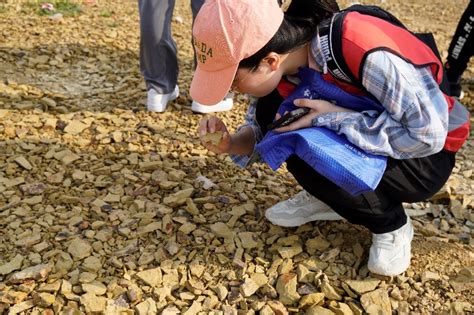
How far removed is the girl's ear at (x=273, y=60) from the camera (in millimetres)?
1796

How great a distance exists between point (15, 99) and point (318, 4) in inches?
92.7

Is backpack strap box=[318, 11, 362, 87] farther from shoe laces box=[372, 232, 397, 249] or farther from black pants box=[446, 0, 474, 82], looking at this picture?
black pants box=[446, 0, 474, 82]

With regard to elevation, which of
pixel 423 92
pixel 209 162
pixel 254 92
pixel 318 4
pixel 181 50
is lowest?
pixel 181 50

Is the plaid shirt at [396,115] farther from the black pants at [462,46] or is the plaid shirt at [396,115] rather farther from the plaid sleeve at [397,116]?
the black pants at [462,46]

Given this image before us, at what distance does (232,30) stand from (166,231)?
3.30 ft

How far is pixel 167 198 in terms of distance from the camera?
254cm

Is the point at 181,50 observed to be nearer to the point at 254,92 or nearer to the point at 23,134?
the point at 23,134

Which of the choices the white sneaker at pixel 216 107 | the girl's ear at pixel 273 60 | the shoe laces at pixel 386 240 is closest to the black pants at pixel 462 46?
the white sneaker at pixel 216 107

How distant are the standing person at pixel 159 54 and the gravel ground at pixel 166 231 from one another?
8cm

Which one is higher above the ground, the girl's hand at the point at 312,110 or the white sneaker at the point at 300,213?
the girl's hand at the point at 312,110

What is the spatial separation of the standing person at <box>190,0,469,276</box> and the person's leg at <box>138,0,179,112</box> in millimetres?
1273

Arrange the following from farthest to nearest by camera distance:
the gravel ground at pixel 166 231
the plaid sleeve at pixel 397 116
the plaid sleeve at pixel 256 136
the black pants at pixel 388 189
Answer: the plaid sleeve at pixel 256 136 → the gravel ground at pixel 166 231 → the black pants at pixel 388 189 → the plaid sleeve at pixel 397 116

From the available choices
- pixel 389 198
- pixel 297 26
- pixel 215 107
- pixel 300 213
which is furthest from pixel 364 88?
pixel 215 107

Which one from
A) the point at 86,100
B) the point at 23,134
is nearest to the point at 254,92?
the point at 23,134
